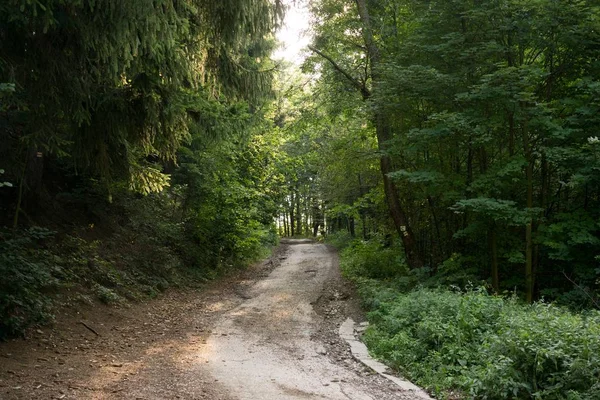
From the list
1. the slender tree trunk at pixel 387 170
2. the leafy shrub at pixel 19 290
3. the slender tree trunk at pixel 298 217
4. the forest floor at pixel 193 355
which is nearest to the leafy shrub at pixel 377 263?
the slender tree trunk at pixel 387 170

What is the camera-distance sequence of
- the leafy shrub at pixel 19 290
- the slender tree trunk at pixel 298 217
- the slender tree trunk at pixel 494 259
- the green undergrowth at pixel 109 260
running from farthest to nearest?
the slender tree trunk at pixel 298 217 < the slender tree trunk at pixel 494 259 < the green undergrowth at pixel 109 260 < the leafy shrub at pixel 19 290

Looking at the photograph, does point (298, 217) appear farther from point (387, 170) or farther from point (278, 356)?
point (278, 356)

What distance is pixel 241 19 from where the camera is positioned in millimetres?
7117

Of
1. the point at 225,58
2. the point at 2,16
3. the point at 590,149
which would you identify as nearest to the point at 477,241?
the point at 590,149

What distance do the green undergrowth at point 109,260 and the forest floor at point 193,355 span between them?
0.41m

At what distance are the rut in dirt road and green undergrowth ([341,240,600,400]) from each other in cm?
78

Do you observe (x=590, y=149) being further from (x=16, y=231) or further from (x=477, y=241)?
(x=16, y=231)

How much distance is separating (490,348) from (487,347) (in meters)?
Answer: 0.12

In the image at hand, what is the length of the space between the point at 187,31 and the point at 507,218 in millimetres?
7079

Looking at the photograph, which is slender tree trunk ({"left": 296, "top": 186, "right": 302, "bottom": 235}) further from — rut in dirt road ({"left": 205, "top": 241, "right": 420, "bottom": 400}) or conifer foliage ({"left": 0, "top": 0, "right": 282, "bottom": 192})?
conifer foliage ({"left": 0, "top": 0, "right": 282, "bottom": 192})

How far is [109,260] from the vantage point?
429 inches

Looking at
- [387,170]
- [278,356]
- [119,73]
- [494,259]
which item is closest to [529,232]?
[494,259]

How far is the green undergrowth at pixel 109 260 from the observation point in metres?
6.65

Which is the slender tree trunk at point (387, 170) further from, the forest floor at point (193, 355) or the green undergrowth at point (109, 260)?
the green undergrowth at point (109, 260)
